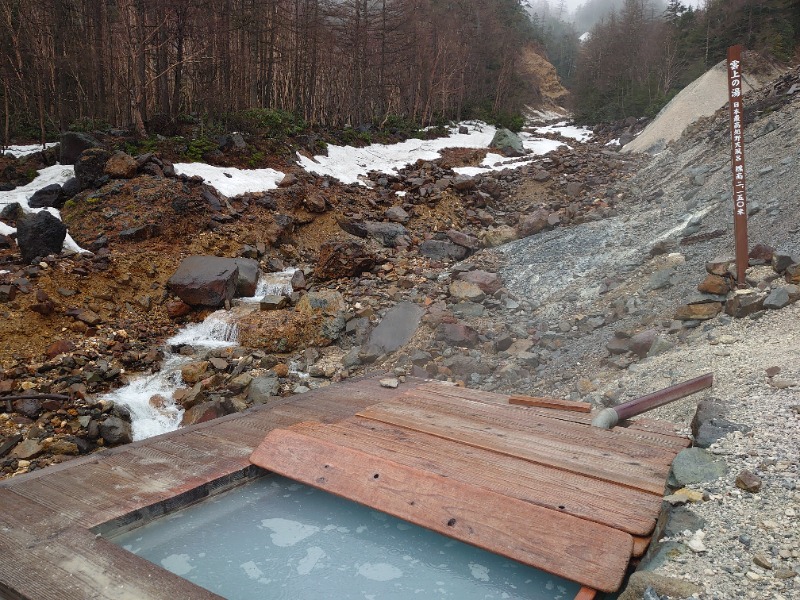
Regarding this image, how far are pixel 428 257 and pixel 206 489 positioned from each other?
361 inches

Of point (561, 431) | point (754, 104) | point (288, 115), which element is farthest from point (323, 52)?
point (561, 431)

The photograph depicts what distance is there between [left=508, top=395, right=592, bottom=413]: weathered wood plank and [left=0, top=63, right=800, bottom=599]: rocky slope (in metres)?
0.78

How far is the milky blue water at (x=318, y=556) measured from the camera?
235cm

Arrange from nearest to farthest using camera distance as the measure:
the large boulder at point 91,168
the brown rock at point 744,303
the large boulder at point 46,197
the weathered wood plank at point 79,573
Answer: the weathered wood plank at point 79,573
the brown rock at point 744,303
the large boulder at point 46,197
the large boulder at point 91,168

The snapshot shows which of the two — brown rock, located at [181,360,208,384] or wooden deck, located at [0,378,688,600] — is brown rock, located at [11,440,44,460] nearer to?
brown rock, located at [181,360,208,384]

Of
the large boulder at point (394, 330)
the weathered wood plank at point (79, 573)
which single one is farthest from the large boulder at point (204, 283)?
the weathered wood plank at point (79, 573)

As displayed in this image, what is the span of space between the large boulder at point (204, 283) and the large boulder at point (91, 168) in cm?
322

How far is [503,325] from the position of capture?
8.12 metres

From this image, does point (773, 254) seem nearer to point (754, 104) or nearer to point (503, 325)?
point (503, 325)

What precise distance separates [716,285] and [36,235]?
9.18 meters

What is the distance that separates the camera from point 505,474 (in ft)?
9.15

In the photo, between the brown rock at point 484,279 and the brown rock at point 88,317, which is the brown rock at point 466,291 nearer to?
the brown rock at point 484,279

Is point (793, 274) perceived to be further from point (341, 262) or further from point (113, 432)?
point (113, 432)

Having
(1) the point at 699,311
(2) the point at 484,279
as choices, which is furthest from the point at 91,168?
(1) the point at 699,311
